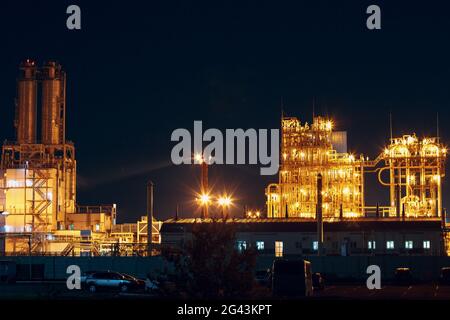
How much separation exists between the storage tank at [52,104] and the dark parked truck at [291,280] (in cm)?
5544

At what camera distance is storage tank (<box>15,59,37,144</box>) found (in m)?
92.4

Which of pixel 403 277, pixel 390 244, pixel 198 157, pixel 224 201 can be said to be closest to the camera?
pixel 403 277

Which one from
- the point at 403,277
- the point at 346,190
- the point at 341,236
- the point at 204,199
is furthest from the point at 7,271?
the point at 346,190

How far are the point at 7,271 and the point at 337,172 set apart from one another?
40.2 meters

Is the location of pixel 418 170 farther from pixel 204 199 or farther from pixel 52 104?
pixel 52 104

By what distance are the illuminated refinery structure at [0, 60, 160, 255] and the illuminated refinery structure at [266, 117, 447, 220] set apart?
1603 cm

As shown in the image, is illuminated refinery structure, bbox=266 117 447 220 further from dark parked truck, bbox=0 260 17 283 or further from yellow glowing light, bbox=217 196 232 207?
dark parked truck, bbox=0 260 17 283

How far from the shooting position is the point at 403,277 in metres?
58.9

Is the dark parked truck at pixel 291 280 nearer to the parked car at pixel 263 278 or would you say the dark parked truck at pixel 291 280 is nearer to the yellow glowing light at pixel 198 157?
the parked car at pixel 263 278

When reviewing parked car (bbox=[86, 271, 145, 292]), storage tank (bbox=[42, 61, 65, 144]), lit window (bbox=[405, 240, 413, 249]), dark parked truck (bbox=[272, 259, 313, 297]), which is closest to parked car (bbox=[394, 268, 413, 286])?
lit window (bbox=[405, 240, 413, 249])
